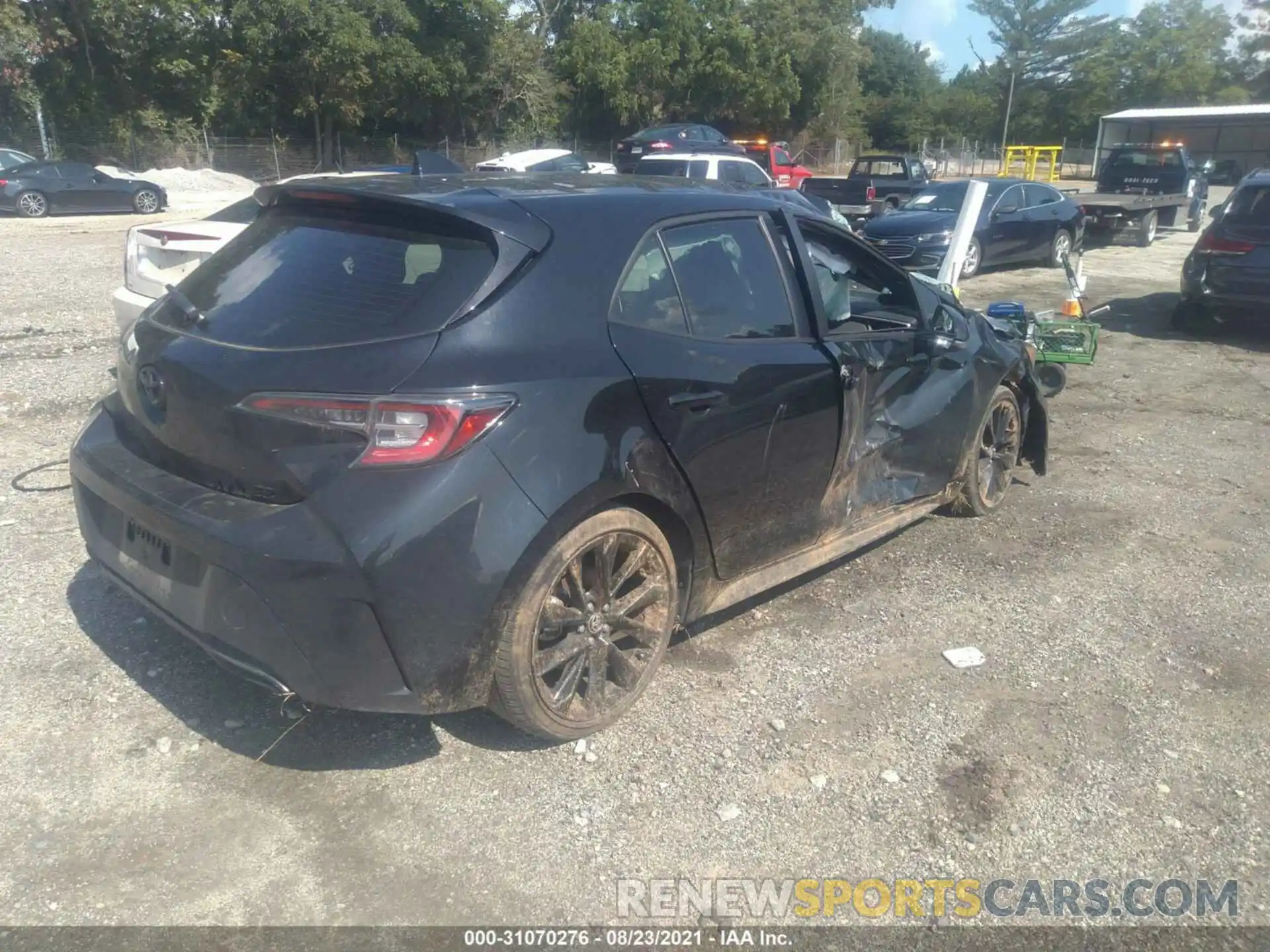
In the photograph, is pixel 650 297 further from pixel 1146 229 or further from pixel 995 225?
pixel 1146 229

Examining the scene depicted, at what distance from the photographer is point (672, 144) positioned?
28.0 metres

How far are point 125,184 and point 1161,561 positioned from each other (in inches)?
1021

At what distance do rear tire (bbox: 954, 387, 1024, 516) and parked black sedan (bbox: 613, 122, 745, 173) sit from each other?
1897 centimetres

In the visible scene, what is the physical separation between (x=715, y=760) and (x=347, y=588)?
4.50 feet

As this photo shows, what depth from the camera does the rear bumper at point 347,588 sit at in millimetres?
2822

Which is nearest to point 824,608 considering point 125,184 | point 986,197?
point 986,197

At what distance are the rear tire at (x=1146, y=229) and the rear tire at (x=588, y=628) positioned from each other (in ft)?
65.3

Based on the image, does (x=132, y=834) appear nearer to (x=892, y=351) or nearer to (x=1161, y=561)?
(x=892, y=351)

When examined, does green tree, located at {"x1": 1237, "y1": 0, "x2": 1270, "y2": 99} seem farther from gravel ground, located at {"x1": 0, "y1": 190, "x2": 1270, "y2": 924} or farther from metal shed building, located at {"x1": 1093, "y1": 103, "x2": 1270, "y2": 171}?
gravel ground, located at {"x1": 0, "y1": 190, "x2": 1270, "y2": 924}

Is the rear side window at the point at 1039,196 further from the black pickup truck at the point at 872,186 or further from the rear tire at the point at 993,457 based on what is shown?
the rear tire at the point at 993,457

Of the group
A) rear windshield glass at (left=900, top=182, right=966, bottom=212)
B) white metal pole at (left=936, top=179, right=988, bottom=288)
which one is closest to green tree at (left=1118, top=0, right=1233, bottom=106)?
rear windshield glass at (left=900, top=182, right=966, bottom=212)

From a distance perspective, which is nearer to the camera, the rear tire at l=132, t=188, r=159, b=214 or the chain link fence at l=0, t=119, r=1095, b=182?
the rear tire at l=132, t=188, r=159, b=214

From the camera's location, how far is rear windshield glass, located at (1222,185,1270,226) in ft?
34.1

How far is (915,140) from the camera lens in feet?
212
